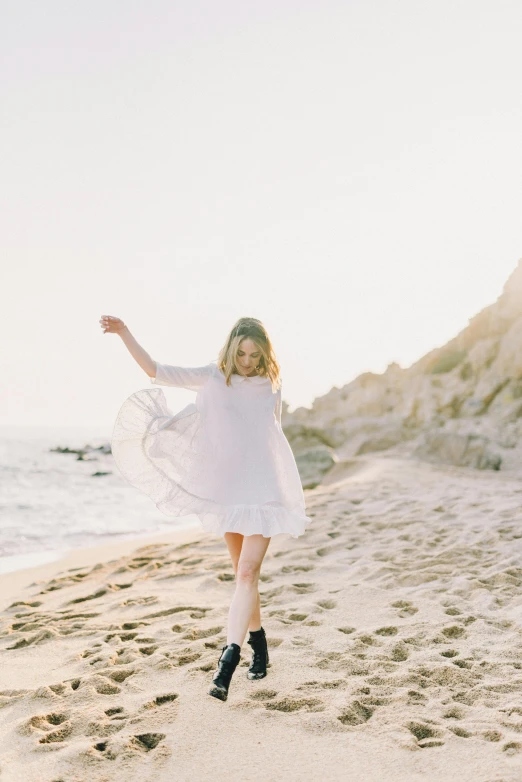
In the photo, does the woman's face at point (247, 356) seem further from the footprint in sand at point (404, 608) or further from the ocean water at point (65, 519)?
the ocean water at point (65, 519)

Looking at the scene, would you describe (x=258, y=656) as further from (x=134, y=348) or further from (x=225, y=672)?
(x=134, y=348)

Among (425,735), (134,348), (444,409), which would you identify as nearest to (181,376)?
(134,348)

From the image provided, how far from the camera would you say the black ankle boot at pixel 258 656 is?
11.9 ft

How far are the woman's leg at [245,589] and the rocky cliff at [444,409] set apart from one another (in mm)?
12113

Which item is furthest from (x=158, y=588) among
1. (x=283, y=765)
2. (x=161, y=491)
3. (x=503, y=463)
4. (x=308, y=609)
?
(x=503, y=463)

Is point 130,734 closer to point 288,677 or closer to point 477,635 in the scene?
point 288,677

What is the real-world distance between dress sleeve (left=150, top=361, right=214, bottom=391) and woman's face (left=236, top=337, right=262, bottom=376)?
188 mm

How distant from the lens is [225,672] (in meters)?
3.28

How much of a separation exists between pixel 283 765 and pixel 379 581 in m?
3.13

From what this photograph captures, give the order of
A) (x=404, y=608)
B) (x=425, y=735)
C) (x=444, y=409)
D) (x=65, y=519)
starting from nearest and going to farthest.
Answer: (x=425, y=735)
(x=404, y=608)
(x=65, y=519)
(x=444, y=409)

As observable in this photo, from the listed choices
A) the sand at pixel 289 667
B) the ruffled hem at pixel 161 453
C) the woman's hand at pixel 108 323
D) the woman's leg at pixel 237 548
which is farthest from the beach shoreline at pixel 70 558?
the woman's hand at pixel 108 323

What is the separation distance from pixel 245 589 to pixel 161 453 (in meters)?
0.95

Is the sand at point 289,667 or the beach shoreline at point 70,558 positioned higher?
the sand at point 289,667

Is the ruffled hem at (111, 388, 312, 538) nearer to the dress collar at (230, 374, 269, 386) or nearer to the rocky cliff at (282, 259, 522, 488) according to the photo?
the dress collar at (230, 374, 269, 386)
